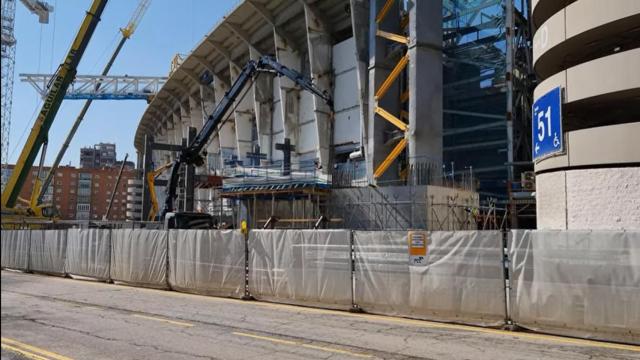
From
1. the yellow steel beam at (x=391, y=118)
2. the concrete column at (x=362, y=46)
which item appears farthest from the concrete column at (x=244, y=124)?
the yellow steel beam at (x=391, y=118)

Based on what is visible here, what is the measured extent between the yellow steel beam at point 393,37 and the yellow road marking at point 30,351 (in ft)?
89.7

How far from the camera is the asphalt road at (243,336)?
796 cm

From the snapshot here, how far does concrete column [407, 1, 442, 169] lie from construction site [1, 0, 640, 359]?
121mm

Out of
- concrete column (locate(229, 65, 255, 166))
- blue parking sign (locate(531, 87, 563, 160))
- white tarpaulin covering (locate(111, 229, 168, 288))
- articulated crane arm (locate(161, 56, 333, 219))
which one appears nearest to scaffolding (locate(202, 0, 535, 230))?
articulated crane arm (locate(161, 56, 333, 219))

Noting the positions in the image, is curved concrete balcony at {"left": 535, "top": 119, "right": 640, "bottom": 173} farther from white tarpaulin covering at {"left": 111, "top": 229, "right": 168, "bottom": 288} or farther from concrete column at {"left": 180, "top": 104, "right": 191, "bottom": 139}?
concrete column at {"left": 180, "top": 104, "right": 191, "bottom": 139}

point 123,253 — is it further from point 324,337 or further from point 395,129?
point 395,129

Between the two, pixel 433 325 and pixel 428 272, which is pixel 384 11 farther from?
pixel 433 325

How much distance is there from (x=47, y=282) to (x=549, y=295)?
17.2 meters

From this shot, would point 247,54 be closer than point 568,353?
No

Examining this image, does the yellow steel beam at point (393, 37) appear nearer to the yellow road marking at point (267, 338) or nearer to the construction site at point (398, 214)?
the construction site at point (398, 214)

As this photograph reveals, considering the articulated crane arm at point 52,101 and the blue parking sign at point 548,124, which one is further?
the articulated crane arm at point 52,101

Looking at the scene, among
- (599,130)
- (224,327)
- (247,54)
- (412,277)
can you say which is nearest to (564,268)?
(412,277)

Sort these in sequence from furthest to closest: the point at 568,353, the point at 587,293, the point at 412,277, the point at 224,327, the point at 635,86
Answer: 1. the point at 635,86
2. the point at 412,277
3. the point at 224,327
4. the point at 587,293
5. the point at 568,353

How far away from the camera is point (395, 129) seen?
34.8 meters
